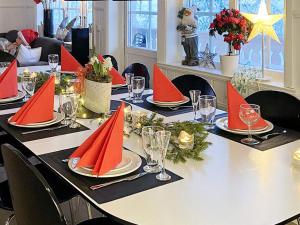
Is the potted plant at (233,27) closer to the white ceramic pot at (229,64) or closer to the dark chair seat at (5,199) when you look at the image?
the white ceramic pot at (229,64)

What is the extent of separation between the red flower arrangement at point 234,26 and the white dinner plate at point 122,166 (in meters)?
1.99

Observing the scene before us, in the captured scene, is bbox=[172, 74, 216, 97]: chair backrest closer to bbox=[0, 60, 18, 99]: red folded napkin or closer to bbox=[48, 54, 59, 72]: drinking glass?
bbox=[48, 54, 59, 72]: drinking glass

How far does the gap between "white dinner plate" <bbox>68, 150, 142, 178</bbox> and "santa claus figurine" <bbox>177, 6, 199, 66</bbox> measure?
2532 mm

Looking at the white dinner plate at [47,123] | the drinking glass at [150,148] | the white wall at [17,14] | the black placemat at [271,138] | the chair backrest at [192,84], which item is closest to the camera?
the drinking glass at [150,148]

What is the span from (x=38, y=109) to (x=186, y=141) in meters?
0.75

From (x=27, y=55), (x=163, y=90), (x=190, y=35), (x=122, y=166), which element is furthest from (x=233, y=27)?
(x=27, y=55)

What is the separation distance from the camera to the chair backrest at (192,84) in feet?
8.80

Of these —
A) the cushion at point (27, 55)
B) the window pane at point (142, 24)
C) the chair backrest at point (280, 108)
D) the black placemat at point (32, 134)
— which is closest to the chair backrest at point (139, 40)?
the window pane at point (142, 24)

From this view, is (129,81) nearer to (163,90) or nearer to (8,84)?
(163,90)

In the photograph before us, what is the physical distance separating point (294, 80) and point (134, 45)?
8.32ft

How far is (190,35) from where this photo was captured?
3965 mm

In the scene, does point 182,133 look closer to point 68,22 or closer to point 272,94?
point 272,94

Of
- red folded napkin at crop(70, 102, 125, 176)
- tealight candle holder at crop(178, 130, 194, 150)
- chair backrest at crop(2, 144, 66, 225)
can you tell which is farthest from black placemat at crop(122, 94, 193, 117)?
chair backrest at crop(2, 144, 66, 225)

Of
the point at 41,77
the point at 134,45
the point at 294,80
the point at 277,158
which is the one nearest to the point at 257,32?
the point at 294,80
